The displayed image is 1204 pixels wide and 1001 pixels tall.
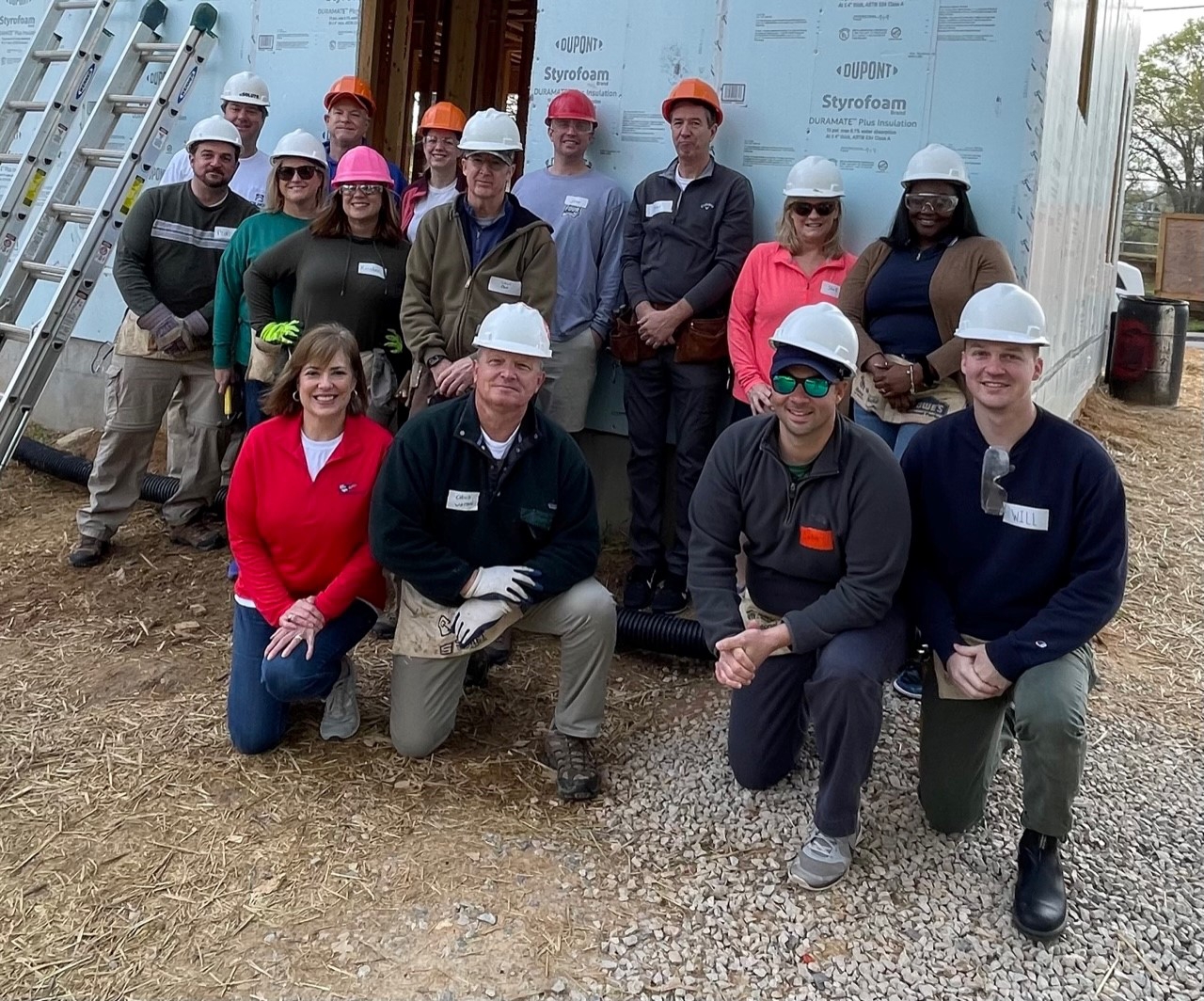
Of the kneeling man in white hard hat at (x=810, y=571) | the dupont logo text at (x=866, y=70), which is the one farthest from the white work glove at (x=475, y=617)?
the dupont logo text at (x=866, y=70)

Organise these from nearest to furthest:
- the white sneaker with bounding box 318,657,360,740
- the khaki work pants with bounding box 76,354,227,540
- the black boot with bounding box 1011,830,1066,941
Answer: the black boot with bounding box 1011,830,1066,941
the white sneaker with bounding box 318,657,360,740
the khaki work pants with bounding box 76,354,227,540

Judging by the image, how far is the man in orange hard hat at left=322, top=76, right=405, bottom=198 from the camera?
569 centimetres

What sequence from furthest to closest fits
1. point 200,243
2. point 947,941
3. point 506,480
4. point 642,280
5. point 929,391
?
1. point 200,243
2. point 642,280
3. point 929,391
4. point 506,480
5. point 947,941

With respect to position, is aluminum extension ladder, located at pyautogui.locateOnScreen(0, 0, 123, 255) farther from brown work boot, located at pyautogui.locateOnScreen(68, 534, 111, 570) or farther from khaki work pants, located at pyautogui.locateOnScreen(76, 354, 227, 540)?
brown work boot, located at pyautogui.locateOnScreen(68, 534, 111, 570)

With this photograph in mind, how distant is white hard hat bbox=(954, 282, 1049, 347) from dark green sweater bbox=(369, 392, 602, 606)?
1.33 metres

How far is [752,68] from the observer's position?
5.18 metres

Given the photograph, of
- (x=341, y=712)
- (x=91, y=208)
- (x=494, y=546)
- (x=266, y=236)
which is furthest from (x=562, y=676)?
(x=91, y=208)

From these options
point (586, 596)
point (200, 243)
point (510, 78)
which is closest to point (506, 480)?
point (586, 596)

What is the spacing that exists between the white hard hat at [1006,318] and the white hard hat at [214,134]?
364 cm

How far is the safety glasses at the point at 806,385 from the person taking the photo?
314 centimetres

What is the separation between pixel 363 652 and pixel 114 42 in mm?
4661

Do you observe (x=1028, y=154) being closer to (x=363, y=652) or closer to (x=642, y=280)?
(x=642, y=280)

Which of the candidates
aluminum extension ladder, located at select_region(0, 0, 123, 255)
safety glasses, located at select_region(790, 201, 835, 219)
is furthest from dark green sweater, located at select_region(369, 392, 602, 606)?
aluminum extension ladder, located at select_region(0, 0, 123, 255)

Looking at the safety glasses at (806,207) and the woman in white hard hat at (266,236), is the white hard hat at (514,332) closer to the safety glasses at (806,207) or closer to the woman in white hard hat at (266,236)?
the safety glasses at (806,207)
